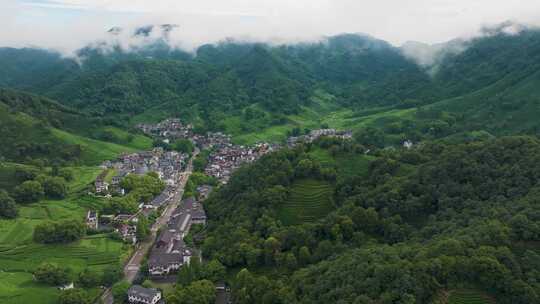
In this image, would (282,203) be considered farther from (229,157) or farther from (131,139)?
(131,139)

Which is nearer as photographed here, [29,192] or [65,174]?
[29,192]

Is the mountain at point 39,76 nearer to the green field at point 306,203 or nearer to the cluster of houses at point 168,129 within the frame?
the cluster of houses at point 168,129

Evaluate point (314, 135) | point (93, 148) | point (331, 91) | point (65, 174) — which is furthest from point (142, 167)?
point (331, 91)

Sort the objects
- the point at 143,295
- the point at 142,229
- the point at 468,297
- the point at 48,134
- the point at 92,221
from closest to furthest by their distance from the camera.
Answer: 1. the point at 468,297
2. the point at 143,295
3. the point at 142,229
4. the point at 92,221
5. the point at 48,134

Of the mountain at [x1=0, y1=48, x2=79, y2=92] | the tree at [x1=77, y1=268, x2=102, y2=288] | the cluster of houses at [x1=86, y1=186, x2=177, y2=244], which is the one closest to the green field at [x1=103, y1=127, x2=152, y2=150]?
the cluster of houses at [x1=86, y1=186, x2=177, y2=244]

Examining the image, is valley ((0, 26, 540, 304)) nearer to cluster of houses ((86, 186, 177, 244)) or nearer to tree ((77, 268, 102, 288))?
tree ((77, 268, 102, 288))

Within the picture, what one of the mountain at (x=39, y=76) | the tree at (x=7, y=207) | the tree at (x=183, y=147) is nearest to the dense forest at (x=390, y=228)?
the tree at (x=7, y=207)

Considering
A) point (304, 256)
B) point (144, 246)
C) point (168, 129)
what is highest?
point (168, 129)
